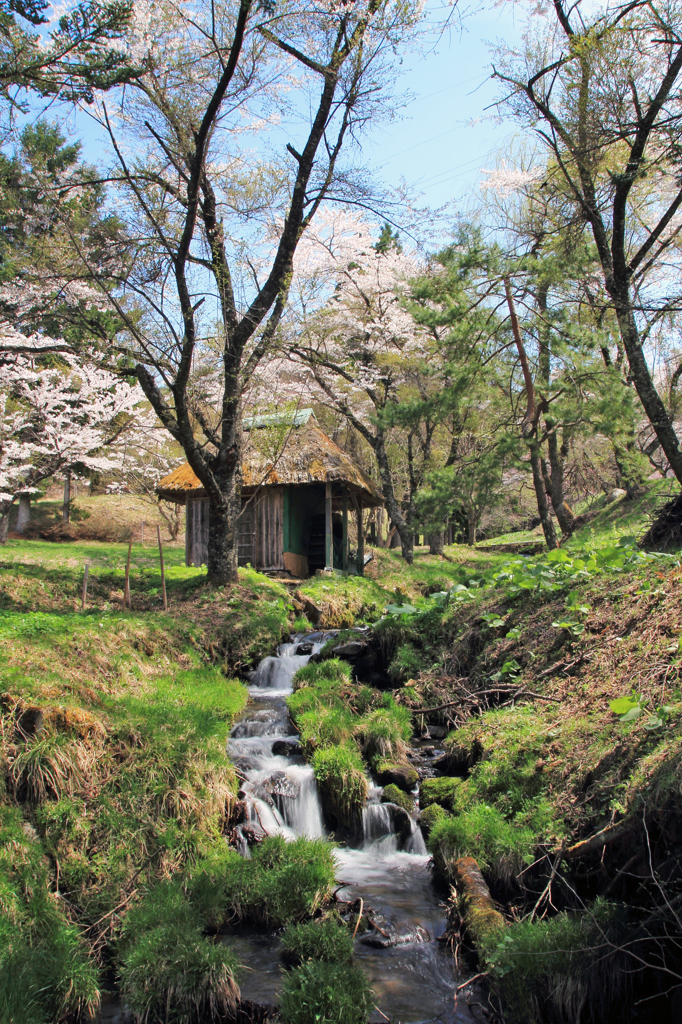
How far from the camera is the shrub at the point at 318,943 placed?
12.4ft

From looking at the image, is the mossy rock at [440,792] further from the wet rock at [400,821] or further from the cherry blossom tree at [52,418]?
the cherry blossom tree at [52,418]

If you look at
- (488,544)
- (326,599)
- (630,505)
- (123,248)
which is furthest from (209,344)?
(488,544)

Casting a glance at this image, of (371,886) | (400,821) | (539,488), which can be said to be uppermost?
(539,488)

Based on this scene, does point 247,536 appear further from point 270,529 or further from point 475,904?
point 475,904

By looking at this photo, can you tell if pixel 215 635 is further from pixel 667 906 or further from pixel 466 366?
pixel 667 906

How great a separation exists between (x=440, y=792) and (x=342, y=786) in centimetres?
89

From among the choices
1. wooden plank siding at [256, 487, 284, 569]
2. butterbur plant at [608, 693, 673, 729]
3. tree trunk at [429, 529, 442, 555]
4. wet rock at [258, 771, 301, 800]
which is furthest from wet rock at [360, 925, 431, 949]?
tree trunk at [429, 529, 442, 555]

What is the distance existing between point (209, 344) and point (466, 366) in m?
4.40

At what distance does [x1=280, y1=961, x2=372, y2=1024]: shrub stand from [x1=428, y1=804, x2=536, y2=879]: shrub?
127 cm

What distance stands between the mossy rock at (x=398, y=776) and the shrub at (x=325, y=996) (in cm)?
252

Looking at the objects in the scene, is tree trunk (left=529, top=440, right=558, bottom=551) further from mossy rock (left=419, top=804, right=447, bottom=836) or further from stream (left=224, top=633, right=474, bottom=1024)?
mossy rock (left=419, top=804, right=447, bottom=836)

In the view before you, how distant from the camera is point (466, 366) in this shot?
10.5 metres

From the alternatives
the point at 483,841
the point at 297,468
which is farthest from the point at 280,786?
the point at 297,468

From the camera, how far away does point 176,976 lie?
3.45 meters
